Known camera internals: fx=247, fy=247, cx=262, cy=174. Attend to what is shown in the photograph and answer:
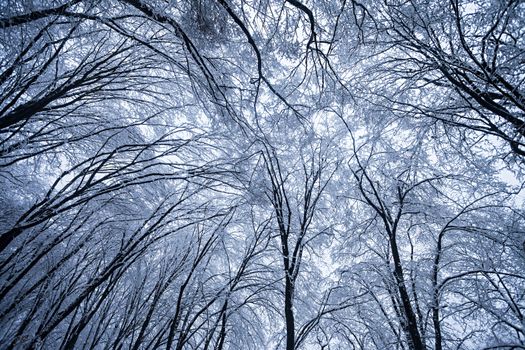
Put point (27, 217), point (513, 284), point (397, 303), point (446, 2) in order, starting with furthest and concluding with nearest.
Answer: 1. point (513, 284)
2. point (397, 303)
3. point (446, 2)
4. point (27, 217)

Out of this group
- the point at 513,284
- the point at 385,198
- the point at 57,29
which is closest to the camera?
the point at 57,29

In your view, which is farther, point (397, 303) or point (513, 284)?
point (513, 284)

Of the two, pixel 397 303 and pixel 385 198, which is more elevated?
pixel 385 198

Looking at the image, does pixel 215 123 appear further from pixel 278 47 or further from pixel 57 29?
pixel 57 29

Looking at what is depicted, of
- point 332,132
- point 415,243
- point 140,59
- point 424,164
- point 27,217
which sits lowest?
point 27,217

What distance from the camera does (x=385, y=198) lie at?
4629 millimetres

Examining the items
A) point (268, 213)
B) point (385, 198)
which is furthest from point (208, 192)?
point (385, 198)

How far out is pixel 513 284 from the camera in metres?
4.31

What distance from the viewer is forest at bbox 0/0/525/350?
210cm

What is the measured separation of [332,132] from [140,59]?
385cm

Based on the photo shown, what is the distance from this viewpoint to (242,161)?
2.67 meters

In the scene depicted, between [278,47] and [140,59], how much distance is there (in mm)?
1655

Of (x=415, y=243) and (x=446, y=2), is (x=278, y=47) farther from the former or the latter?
(x=415, y=243)

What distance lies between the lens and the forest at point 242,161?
6.88 ft
